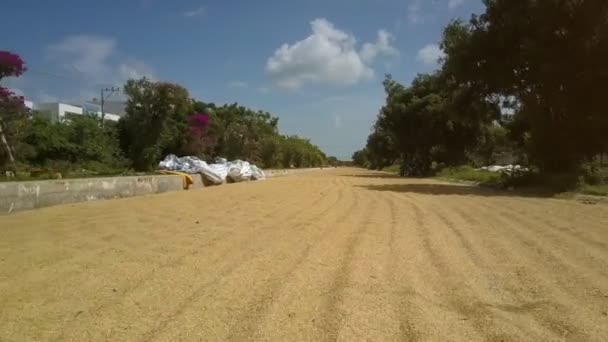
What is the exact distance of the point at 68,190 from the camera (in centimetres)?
895

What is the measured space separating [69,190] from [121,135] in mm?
17175

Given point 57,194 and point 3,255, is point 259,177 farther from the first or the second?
point 3,255

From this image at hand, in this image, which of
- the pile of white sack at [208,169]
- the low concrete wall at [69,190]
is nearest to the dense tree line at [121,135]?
the pile of white sack at [208,169]

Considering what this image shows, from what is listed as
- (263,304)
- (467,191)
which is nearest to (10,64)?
(467,191)

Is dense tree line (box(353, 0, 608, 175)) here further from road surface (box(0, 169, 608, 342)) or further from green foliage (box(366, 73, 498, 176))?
green foliage (box(366, 73, 498, 176))

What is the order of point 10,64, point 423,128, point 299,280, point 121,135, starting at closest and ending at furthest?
point 299,280 → point 10,64 → point 121,135 → point 423,128

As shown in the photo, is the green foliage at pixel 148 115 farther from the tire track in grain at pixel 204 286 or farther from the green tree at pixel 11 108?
the tire track in grain at pixel 204 286

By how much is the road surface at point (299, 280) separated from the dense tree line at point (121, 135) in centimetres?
1167

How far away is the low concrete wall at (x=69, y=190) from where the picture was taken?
7567 millimetres

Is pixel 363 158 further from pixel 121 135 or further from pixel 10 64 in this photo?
pixel 10 64

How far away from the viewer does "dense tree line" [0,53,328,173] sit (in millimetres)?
17141

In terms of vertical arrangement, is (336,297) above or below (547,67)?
below

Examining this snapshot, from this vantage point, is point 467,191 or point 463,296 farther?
point 467,191

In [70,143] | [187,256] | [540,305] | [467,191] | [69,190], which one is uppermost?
[70,143]
